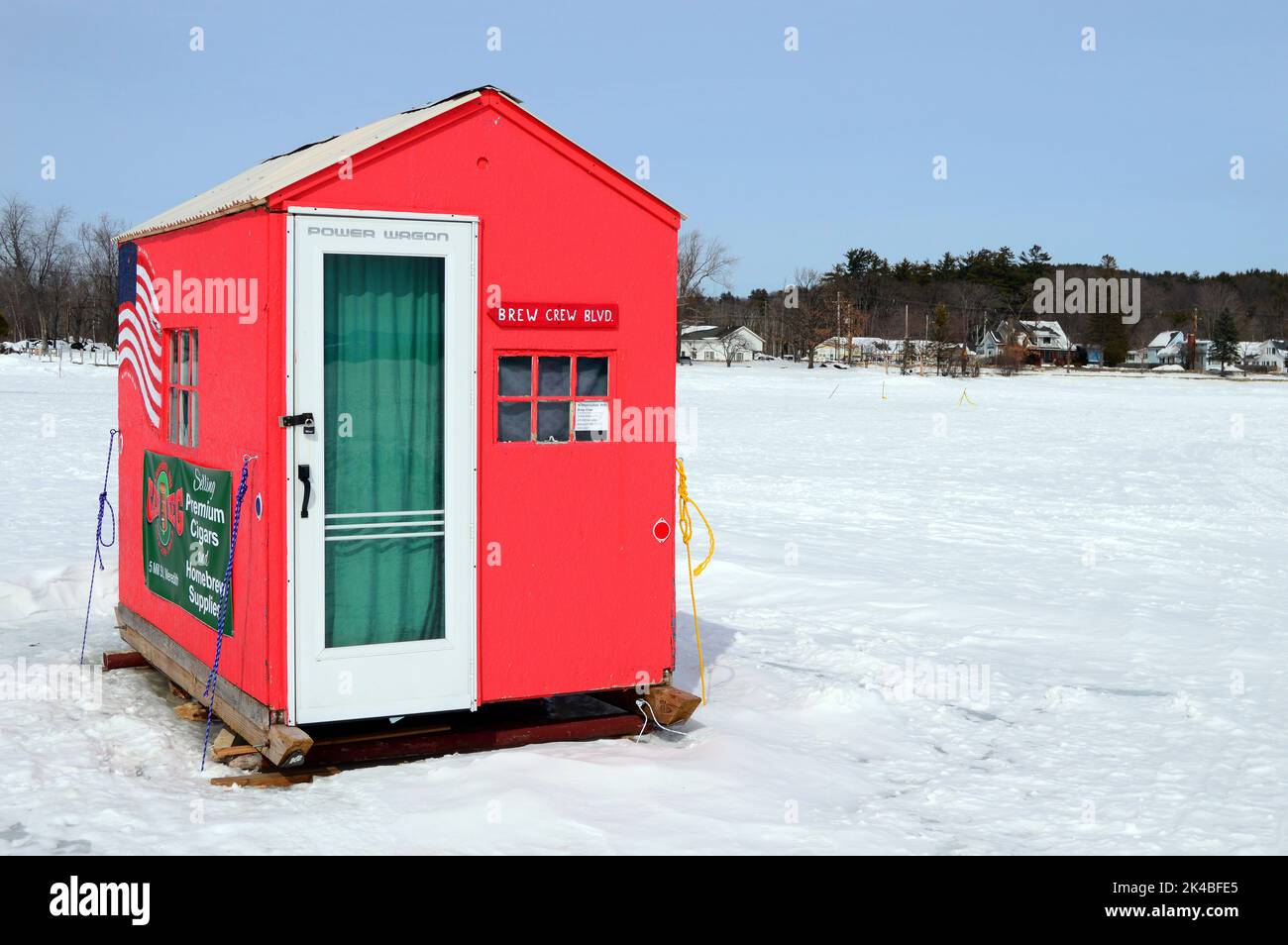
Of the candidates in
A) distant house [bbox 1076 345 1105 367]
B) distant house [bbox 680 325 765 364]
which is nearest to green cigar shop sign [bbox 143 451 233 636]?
distant house [bbox 680 325 765 364]

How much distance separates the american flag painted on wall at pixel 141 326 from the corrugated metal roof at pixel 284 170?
18 cm

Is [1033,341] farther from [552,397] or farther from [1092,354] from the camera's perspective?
[552,397]

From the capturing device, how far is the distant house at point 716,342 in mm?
110438

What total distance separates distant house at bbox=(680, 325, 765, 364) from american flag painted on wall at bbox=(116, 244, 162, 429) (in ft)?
323

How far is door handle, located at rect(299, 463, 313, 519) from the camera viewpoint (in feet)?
20.1

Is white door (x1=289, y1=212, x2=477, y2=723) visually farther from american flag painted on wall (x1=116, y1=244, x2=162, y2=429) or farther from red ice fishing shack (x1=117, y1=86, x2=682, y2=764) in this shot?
american flag painted on wall (x1=116, y1=244, x2=162, y2=429)

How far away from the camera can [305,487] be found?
6.14 meters

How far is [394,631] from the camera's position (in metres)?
6.49

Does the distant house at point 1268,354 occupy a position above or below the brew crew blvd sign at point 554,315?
above

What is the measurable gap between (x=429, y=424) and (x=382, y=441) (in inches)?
9.8

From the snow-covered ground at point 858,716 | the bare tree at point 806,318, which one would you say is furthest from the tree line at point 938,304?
the snow-covered ground at point 858,716

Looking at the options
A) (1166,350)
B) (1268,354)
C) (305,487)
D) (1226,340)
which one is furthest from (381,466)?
(1166,350)

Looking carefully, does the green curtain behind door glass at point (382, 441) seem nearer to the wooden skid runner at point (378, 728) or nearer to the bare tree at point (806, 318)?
the wooden skid runner at point (378, 728)
